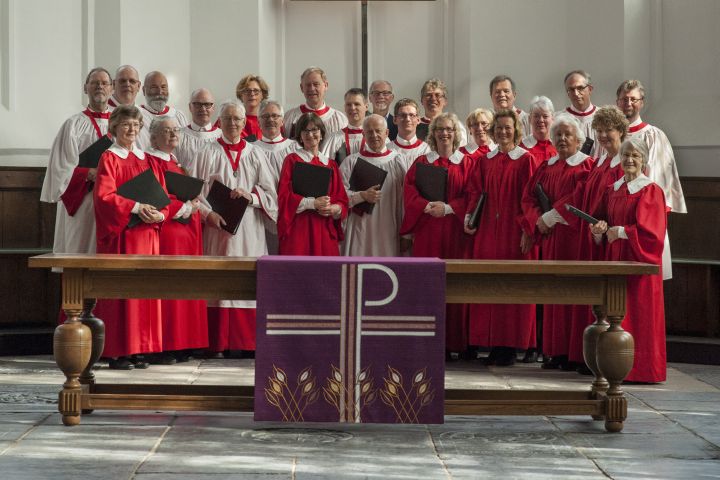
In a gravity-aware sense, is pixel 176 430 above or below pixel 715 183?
below

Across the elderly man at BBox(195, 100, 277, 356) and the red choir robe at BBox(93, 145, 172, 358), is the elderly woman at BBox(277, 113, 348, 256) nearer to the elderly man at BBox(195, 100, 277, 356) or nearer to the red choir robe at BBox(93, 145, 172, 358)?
the elderly man at BBox(195, 100, 277, 356)

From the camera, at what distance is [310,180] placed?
855 centimetres

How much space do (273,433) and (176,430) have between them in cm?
48

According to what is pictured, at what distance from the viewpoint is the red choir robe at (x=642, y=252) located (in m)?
7.48

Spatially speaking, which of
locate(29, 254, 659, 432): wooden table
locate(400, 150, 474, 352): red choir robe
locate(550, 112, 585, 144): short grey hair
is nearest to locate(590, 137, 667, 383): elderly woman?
locate(550, 112, 585, 144): short grey hair

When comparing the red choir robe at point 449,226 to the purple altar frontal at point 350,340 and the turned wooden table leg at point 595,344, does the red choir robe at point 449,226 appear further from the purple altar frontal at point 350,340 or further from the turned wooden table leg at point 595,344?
the purple altar frontal at point 350,340

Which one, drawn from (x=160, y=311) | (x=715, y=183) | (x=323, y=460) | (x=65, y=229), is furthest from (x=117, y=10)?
(x=323, y=460)

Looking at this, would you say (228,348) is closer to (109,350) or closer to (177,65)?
(109,350)

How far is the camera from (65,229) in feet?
28.4

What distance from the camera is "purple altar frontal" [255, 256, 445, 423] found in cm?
569

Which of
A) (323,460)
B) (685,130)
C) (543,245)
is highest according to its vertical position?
(685,130)

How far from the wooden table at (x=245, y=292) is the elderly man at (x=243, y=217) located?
284 centimetres

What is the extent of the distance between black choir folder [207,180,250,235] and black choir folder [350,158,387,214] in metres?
0.82

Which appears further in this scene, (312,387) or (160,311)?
(160,311)
